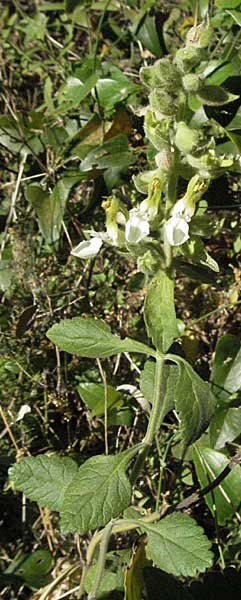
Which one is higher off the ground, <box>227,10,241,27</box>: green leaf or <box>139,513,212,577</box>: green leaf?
<box>227,10,241,27</box>: green leaf

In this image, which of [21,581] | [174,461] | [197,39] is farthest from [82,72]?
[21,581]

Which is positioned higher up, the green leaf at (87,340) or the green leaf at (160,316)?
the green leaf at (160,316)

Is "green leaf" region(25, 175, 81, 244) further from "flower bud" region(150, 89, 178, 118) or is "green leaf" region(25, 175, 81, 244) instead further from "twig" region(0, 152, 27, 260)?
"flower bud" region(150, 89, 178, 118)

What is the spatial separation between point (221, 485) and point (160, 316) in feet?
1.78

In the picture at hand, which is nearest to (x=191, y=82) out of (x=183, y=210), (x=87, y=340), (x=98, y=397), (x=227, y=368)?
(x=183, y=210)

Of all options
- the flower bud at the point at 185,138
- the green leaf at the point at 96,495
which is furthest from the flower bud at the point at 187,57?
the green leaf at the point at 96,495

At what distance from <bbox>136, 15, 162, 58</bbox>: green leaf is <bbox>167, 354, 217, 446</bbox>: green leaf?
1.06 meters

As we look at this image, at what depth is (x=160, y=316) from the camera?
1270 mm

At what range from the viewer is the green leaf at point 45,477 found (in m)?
1.50

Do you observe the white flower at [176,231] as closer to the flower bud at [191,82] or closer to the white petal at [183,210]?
the white petal at [183,210]

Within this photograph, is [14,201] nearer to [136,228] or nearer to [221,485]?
[136,228]

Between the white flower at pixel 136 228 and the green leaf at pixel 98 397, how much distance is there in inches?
22.1

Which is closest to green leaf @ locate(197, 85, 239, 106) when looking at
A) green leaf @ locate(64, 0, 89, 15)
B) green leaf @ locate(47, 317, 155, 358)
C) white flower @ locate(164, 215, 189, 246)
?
white flower @ locate(164, 215, 189, 246)

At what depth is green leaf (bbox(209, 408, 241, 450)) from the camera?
5.32ft
